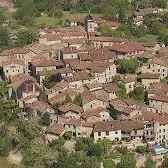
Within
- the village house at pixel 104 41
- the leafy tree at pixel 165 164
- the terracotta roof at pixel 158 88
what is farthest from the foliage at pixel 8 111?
the village house at pixel 104 41

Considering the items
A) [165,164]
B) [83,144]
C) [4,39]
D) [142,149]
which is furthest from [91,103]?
[4,39]

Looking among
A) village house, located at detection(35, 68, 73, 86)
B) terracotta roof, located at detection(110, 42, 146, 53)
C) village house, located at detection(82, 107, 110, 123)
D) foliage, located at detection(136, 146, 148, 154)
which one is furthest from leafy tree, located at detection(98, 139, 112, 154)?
terracotta roof, located at detection(110, 42, 146, 53)

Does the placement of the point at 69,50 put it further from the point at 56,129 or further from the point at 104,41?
the point at 56,129

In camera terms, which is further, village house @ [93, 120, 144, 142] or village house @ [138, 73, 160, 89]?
village house @ [138, 73, 160, 89]

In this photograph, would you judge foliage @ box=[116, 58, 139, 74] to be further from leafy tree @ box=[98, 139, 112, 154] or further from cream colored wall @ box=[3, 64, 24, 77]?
leafy tree @ box=[98, 139, 112, 154]

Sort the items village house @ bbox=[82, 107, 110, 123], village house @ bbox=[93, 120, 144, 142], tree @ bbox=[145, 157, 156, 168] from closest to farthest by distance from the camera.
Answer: tree @ bbox=[145, 157, 156, 168] < village house @ bbox=[93, 120, 144, 142] < village house @ bbox=[82, 107, 110, 123]
